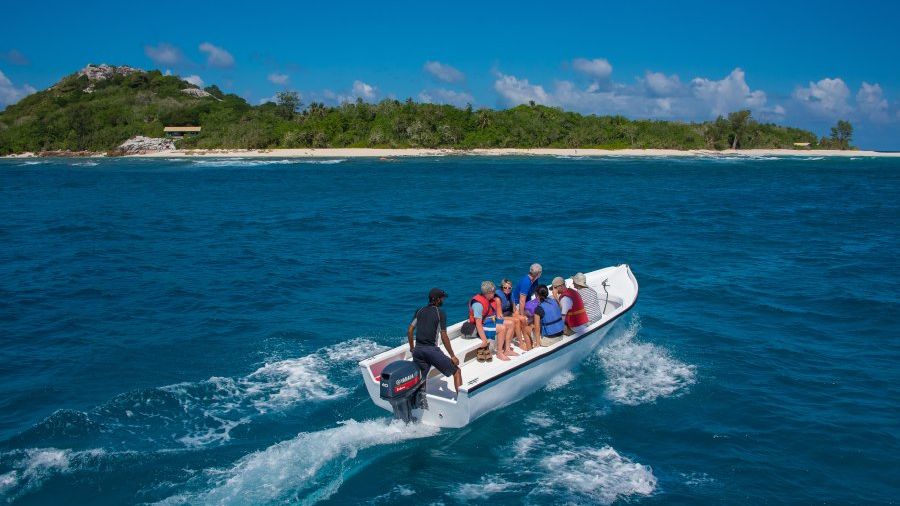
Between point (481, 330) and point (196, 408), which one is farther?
point (481, 330)

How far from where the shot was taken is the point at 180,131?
4535 inches

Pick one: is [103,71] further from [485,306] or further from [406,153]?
[485,306]

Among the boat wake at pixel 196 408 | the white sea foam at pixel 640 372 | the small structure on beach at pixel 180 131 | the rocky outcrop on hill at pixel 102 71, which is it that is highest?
the rocky outcrop on hill at pixel 102 71

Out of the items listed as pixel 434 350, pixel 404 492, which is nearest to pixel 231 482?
pixel 404 492

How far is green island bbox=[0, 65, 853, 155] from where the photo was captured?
363 ft

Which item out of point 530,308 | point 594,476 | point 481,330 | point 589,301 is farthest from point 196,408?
point 589,301

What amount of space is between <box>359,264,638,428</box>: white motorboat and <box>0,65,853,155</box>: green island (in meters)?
99.6

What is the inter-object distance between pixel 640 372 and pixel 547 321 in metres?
2.68

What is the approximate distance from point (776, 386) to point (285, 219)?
26871 mm

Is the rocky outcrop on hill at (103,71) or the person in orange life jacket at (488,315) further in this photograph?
the rocky outcrop on hill at (103,71)

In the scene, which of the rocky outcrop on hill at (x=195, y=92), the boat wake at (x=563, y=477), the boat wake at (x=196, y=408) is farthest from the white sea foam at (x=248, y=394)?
the rocky outcrop on hill at (x=195, y=92)

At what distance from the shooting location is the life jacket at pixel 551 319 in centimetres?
1187

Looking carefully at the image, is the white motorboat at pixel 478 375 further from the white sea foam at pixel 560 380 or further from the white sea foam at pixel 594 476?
the white sea foam at pixel 594 476

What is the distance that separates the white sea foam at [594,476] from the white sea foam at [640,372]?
217cm
